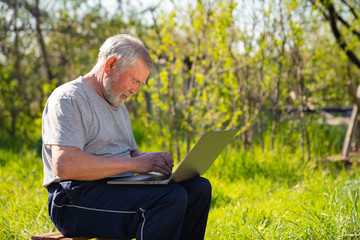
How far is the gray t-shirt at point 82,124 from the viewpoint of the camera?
2.15 meters

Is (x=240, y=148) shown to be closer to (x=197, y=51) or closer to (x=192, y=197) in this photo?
(x=197, y=51)

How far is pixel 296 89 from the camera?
6.55m

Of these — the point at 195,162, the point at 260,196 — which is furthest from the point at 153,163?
the point at 260,196

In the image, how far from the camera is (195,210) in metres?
2.54

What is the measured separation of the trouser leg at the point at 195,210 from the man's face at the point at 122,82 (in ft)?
2.12

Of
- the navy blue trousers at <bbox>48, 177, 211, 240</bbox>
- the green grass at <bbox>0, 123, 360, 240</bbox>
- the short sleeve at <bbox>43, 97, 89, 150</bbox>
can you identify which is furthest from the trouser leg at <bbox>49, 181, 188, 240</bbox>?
the green grass at <bbox>0, 123, 360, 240</bbox>

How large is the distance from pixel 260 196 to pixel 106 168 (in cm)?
244

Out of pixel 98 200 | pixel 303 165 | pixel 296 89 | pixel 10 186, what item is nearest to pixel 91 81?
pixel 98 200

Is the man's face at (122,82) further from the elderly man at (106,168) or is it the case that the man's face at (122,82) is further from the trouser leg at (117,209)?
the trouser leg at (117,209)

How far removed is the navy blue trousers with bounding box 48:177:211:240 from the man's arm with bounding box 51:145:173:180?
0.12m

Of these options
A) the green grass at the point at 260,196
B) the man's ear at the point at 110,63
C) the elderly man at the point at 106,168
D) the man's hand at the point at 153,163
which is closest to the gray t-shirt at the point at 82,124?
the elderly man at the point at 106,168

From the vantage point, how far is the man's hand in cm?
225

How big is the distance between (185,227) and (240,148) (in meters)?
3.84

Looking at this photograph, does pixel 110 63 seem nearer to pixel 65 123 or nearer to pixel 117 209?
pixel 65 123
